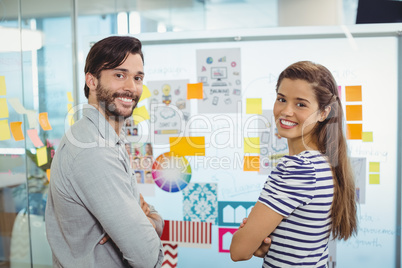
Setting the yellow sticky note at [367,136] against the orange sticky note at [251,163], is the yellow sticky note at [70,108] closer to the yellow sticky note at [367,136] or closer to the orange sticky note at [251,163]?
the orange sticky note at [251,163]

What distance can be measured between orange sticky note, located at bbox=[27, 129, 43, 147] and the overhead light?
0.50 metres

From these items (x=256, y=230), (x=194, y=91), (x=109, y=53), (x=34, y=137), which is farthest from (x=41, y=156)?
(x=256, y=230)

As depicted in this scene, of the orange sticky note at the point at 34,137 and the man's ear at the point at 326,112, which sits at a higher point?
the man's ear at the point at 326,112

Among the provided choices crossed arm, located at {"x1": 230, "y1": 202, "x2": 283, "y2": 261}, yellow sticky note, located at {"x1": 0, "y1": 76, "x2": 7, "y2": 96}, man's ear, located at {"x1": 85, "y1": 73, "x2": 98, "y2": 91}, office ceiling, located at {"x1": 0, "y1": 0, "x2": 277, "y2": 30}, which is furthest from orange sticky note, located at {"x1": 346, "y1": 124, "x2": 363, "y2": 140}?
yellow sticky note, located at {"x1": 0, "y1": 76, "x2": 7, "y2": 96}

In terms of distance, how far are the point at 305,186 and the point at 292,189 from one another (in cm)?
4

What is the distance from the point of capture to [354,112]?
83.4 inches

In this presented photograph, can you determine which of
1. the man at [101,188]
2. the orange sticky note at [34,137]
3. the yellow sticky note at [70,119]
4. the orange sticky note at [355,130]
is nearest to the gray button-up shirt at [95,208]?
the man at [101,188]

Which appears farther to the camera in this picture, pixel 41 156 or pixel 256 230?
pixel 41 156

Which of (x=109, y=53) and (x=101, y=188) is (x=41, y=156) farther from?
(x=101, y=188)

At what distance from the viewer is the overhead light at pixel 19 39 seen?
2.03 m

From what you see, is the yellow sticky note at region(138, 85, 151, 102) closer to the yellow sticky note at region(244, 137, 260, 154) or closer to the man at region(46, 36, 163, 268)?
the yellow sticky note at region(244, 137, 260, 154)

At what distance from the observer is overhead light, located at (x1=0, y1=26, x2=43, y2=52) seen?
203 centimetres

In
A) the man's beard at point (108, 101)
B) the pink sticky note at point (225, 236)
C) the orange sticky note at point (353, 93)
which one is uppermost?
the orange sticky note at point (353, 93)

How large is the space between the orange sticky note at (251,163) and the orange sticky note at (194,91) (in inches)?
19.7
